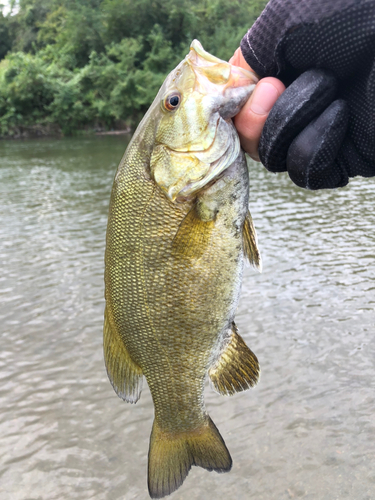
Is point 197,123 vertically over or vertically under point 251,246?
over

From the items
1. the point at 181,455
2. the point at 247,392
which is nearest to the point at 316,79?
the point at 181,455

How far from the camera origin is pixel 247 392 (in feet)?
17.2

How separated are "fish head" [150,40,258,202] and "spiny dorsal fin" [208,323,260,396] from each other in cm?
87

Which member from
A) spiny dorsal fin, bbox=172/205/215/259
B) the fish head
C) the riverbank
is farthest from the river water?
the riverbank

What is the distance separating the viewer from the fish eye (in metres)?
2.04

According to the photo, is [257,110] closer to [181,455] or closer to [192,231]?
[192,231]

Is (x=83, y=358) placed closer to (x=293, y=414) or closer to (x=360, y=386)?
(x=293, y=414)

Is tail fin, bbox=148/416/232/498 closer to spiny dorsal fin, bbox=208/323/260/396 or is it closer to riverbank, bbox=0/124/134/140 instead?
spiny dorsal fin, bbox=208/323/260/396

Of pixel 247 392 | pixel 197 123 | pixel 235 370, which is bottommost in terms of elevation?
pixel 247 392

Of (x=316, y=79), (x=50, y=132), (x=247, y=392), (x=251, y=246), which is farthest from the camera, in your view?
(x=50, y=132)

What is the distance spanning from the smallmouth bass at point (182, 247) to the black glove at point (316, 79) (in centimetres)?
17

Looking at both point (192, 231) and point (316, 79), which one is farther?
point (192, 231)

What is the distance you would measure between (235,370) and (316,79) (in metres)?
1.49

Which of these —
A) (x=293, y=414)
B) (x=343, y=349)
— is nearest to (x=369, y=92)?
(x=293, y=414)
